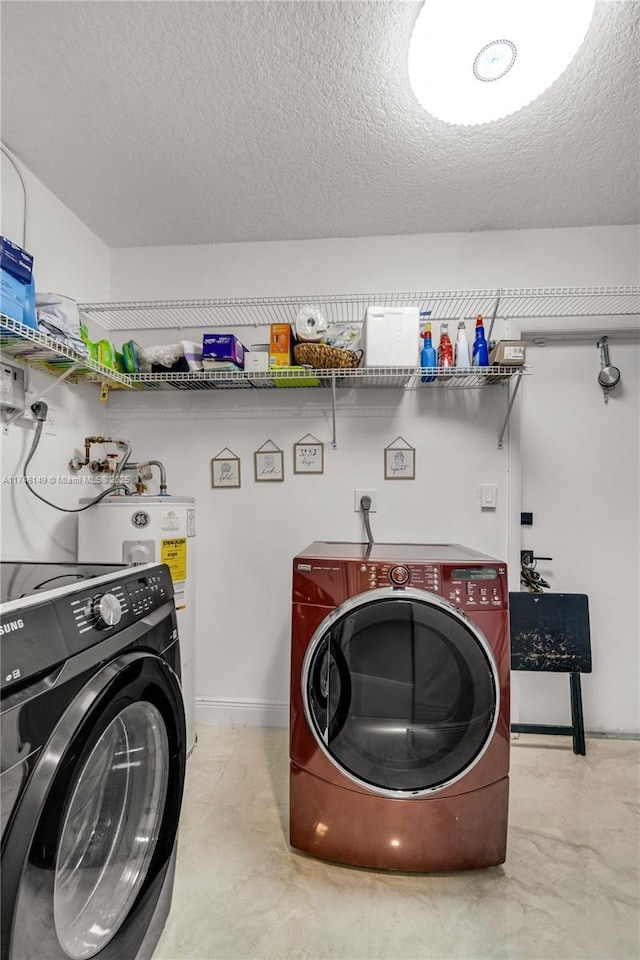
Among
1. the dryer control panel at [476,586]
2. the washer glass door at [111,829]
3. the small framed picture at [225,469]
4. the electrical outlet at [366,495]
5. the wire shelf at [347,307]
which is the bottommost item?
the washer glass door at [111,829]

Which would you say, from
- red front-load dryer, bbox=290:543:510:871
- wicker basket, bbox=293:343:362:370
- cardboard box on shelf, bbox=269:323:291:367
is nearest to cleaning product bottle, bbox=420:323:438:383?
wicker basket, bbox=293:343:362:370

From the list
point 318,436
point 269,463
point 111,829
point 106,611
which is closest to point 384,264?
point 318,436

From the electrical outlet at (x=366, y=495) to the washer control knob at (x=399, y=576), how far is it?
2.87ft

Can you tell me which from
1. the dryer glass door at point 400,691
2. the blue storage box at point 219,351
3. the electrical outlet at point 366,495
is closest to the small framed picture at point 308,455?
the electrical outlet at point 366,495

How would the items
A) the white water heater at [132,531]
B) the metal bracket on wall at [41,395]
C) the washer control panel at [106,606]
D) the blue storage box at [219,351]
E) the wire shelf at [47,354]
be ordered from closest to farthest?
the washer control panel at [106,606], the wire shelf at [47,354], the metal bracket on wall at [41,395], the white water heater at [132,531], the blue storage box at [219,351]

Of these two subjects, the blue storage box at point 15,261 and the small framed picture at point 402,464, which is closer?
the blue storage box at point 15,261

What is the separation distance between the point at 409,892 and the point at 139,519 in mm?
1580

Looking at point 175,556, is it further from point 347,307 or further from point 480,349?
point 480,349

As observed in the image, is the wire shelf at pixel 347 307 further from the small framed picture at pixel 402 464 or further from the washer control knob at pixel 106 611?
the washer control knob at pixel 106 611

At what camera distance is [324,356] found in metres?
1.90

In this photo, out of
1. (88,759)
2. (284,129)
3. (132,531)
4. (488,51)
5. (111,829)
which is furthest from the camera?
(132,531)

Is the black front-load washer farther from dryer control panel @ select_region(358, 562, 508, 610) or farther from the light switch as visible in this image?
the light switch

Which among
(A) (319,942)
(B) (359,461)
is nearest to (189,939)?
(A) (319,942)

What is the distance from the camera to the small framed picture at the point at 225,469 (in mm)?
2293
